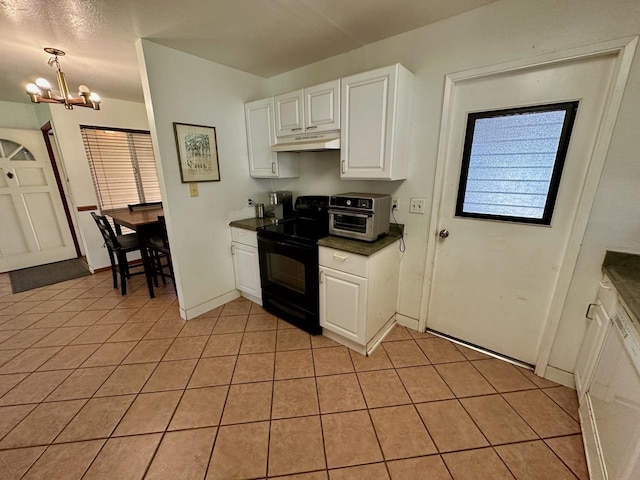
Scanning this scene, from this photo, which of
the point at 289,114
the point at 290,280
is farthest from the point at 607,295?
the point at 289,114

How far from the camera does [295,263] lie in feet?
7.32

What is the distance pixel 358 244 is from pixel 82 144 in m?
4.07

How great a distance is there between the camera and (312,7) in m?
1.60

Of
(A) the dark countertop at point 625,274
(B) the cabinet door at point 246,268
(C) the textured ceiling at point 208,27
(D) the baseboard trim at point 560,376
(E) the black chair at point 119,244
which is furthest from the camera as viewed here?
(E) the black chair at point 119,244

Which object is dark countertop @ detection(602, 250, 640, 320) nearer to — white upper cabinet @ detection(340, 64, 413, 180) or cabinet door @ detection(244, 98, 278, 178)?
white upper cabinet @ detection(340, 64, 413, 180)

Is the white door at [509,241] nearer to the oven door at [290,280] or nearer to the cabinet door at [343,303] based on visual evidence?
the cabinet door at [343,303]

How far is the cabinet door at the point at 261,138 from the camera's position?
252 cm

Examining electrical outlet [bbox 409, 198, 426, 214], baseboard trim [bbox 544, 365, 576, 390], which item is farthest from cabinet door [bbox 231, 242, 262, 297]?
baseboard trim [bbox 544, 365, 576, 390]

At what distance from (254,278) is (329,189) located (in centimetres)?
122

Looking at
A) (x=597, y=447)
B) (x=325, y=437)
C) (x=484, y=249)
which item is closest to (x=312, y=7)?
(x=484, y=249)

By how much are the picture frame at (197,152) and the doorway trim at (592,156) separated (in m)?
2.03

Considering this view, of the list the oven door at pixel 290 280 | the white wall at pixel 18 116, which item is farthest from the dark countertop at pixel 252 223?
the white wall at pixel 18 116

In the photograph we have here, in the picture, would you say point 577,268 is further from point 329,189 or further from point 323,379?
point 329,189

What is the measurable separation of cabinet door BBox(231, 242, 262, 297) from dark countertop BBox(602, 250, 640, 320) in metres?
2.47
